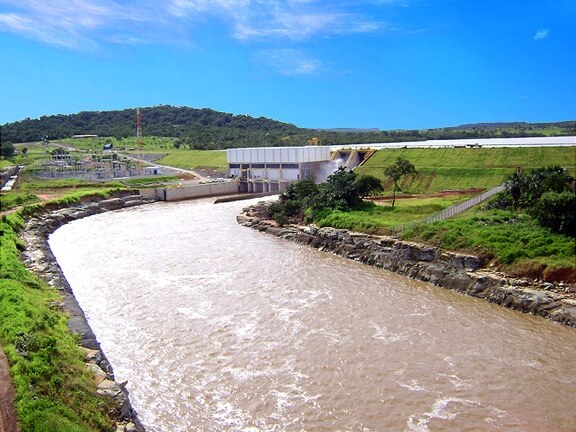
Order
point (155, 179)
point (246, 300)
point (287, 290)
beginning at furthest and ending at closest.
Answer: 1. point (155, 179)
2. point (287, 290)
3. point (246, 300)

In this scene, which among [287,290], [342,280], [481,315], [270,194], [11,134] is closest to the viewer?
[481,315]

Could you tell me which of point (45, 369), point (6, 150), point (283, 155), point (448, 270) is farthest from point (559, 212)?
point (6, 150)

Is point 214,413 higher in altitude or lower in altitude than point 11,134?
lower

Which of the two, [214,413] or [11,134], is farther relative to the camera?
[11,134]

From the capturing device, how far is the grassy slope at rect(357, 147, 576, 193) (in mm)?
39938

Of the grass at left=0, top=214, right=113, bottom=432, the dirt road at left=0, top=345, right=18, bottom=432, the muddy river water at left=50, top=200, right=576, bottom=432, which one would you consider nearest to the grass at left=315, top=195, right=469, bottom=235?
the muddy river water at left=50, top=200, right=576, bottom=432

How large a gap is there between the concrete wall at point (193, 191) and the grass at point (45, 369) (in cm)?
3803

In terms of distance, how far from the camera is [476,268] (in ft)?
71.9

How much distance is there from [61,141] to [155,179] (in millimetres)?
61585

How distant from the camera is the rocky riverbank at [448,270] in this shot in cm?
1881

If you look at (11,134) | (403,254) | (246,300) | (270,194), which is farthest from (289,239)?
(11,134)

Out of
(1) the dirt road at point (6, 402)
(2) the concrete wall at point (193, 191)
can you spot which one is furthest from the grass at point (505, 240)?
(2) the concrete wall at point (193, 191)

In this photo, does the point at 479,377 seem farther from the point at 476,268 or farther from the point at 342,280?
the point at 342,280

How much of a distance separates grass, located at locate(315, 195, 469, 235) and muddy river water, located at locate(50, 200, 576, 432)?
3253 mm
